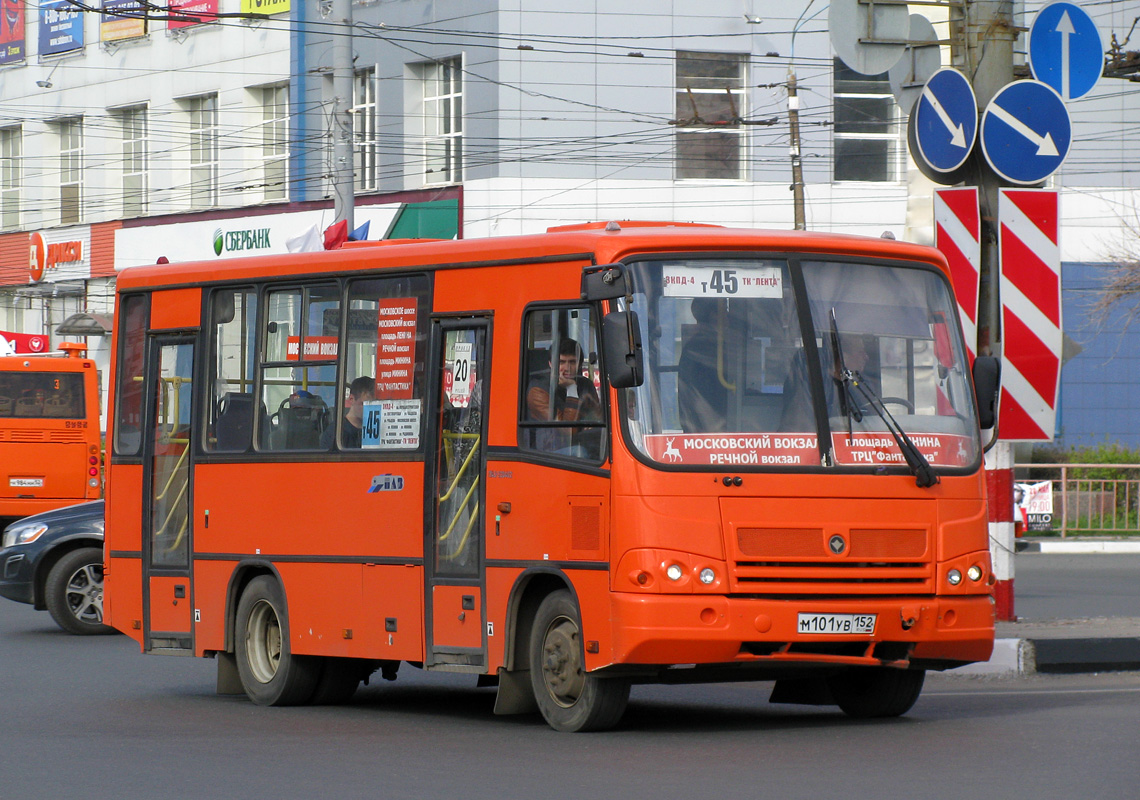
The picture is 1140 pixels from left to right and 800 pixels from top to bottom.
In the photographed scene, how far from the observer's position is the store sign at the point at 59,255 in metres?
46.4

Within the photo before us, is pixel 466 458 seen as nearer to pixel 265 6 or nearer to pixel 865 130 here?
pixel 865 130

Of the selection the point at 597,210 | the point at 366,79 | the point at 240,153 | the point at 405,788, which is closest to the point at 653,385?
the point at 405,788

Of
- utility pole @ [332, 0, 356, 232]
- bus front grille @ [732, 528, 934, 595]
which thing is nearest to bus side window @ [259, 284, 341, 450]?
bus front grille @ [732, 528, 934, 595]

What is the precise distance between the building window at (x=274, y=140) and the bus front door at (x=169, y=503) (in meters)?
28.3

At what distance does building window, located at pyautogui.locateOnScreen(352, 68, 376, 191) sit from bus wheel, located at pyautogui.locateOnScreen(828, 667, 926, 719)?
93.7ft

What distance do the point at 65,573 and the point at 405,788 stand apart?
10093 mm

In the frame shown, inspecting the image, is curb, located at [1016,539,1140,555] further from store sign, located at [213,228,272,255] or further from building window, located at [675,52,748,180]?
store sign, located at [213,228,272,255]

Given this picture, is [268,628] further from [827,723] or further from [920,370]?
[920,370]

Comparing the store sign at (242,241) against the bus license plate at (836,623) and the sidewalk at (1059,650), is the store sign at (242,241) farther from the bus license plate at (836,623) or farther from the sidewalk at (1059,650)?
the bus license plate at (836,623)

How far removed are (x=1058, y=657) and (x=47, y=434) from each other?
764 inches

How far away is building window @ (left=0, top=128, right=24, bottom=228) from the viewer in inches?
1911

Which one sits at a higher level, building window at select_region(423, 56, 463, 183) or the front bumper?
building window at select_region(423, 56, 463, 183)

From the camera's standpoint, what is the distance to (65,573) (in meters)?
17.4

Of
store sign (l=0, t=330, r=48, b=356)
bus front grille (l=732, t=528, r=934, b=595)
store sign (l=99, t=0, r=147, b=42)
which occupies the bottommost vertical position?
bus front grille (l=732, t=528, r=934, b=595)
